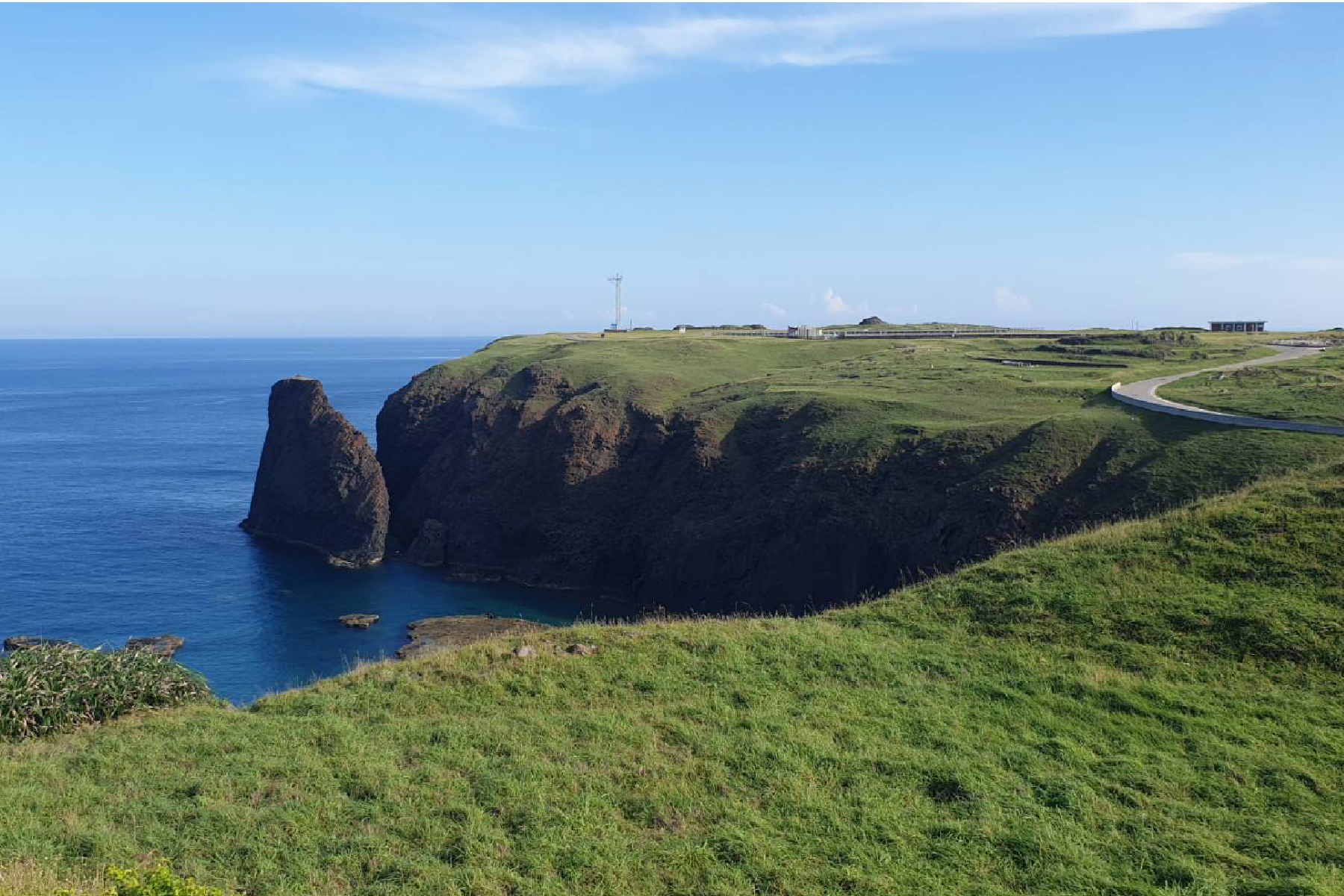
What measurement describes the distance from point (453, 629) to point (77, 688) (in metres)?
36.8

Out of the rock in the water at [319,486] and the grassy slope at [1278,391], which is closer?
the grassy slope at [1278,391]

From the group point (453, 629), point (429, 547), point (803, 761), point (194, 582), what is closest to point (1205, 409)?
point (453, 629)

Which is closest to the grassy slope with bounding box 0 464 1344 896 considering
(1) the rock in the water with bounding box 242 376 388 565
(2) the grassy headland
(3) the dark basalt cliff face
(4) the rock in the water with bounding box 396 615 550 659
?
(2) the grassy headland

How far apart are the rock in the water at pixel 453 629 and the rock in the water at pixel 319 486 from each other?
20150 millimetres

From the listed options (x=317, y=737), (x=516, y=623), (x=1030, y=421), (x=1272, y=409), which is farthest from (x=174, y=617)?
(x=1272, y=409)

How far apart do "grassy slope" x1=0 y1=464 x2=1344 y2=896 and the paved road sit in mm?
25462

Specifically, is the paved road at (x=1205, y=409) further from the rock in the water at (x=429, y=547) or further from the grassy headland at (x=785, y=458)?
the rock in the water at (x=429, y=547)

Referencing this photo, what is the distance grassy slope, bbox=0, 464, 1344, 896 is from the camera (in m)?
11.4

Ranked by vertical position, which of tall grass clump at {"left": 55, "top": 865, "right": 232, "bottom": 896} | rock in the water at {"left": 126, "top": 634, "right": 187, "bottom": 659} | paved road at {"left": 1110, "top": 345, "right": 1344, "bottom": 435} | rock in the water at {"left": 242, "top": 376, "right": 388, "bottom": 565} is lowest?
rock in the water at {"left": 126, "top": 634, "right": 187, "bottom": 659}

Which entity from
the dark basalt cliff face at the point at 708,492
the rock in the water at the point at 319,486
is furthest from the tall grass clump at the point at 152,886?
the rock in the water at the point at 319,486

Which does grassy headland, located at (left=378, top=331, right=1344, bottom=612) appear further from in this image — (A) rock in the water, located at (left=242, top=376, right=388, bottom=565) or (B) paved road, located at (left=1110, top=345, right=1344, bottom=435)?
(A) rock in the water, located at (left=242, top=376, right=388, bottom=565)

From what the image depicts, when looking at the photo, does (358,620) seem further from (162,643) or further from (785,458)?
(785,458)

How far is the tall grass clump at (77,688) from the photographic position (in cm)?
1644

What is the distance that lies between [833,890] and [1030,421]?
47.1 m
